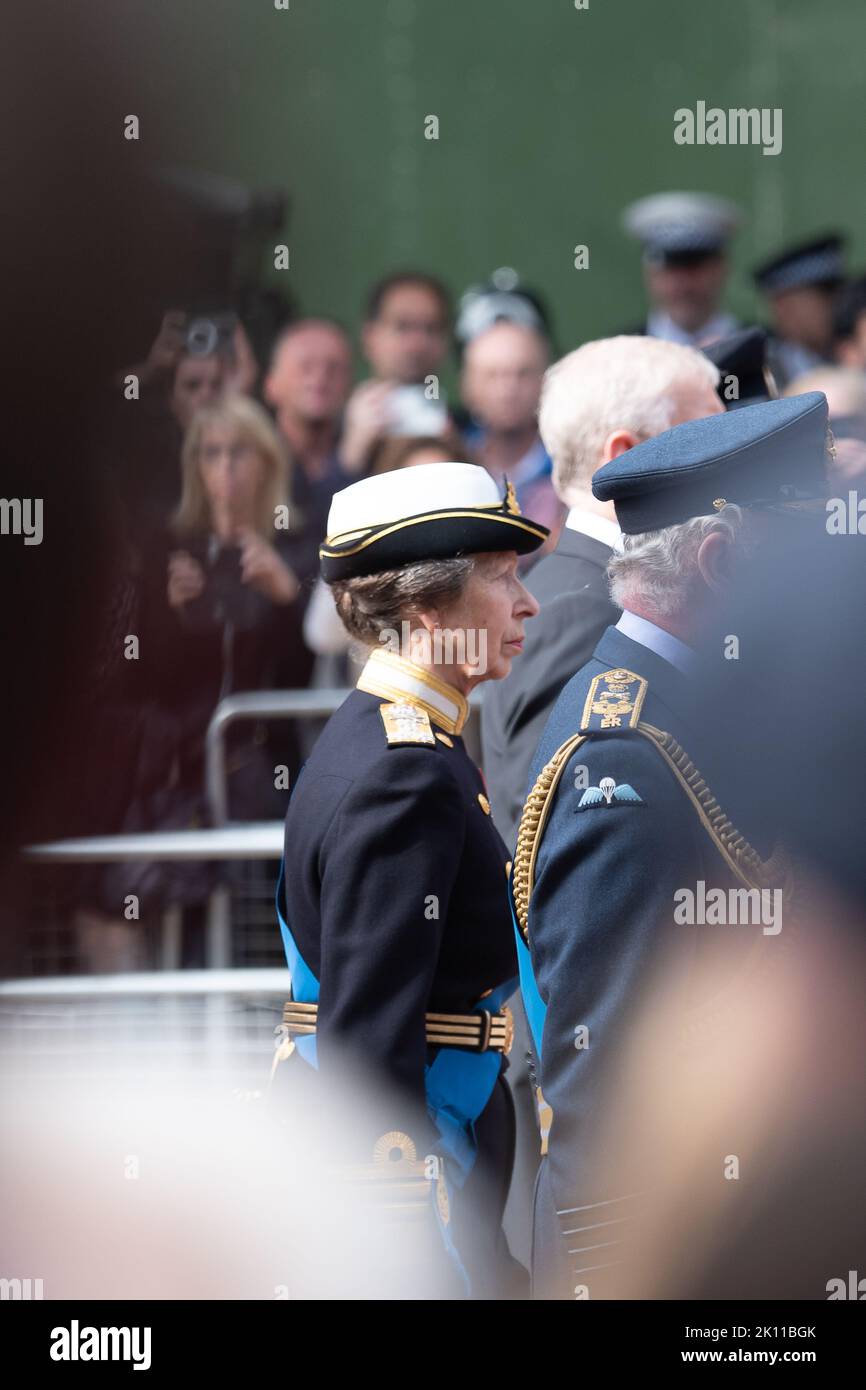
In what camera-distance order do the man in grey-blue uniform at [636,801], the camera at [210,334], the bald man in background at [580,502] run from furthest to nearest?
the camera at [210,334]
the bald man in background at [580,502]
the man in grey-blue uniform at [636,801]

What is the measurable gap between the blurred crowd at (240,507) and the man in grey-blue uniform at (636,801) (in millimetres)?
1993

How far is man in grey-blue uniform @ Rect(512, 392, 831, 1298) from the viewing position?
7.03ft

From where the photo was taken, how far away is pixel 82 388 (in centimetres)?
473

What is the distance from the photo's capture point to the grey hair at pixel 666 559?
221 centimetres

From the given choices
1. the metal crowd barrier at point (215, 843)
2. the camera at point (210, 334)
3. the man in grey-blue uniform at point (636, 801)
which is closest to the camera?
the man in grey-blue uniform at point (636, 801)

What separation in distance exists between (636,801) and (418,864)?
444 millimetres

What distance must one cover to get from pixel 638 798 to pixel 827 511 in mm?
430

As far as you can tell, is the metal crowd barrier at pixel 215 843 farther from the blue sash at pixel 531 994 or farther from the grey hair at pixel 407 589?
the blue sash at pixel 531 994

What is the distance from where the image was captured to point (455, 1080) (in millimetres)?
2652

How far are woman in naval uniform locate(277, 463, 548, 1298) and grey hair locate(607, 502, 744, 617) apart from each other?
1.34 feet

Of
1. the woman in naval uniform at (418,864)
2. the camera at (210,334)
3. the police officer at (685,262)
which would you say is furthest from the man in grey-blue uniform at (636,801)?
the police officer at (685,262)

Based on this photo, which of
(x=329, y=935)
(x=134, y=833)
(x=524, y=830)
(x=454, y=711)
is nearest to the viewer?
(x=524, y=830)
